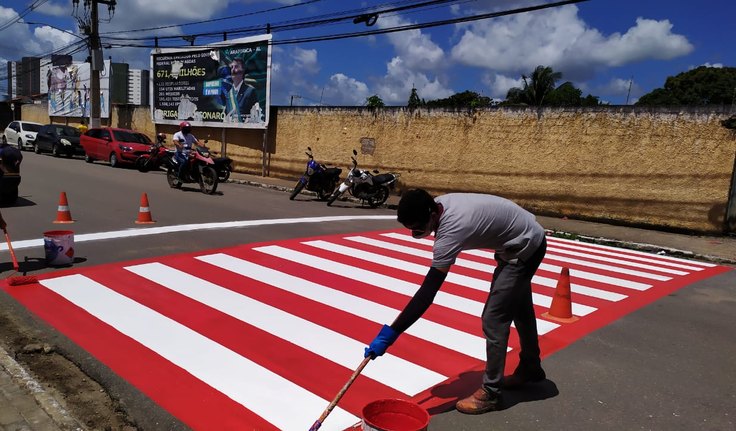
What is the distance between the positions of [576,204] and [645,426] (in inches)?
442

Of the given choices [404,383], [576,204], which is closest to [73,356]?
[404,383]

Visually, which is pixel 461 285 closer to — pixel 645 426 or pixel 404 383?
pixel 404 383

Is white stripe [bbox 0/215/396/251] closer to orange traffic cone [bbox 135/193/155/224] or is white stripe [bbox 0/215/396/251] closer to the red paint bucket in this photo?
orange traffic cone [bbox 135/193/155/224]

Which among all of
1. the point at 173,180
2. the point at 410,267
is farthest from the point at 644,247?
the point at 173,180

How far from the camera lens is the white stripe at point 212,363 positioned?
140 inches

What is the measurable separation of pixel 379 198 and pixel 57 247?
9.27 m

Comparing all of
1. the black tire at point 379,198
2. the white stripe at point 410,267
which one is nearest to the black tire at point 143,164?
the black tire at point 379,198

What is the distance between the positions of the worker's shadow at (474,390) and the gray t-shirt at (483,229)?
3.43ft

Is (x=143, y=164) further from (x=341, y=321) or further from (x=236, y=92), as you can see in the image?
(x=341, y=321)

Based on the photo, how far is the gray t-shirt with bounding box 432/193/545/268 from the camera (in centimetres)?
329

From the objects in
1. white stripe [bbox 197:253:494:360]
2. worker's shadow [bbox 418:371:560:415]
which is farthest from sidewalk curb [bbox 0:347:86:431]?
white stripe [bbox 197:253:494:360]

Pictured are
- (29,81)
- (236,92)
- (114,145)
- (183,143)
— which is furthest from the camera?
(29,81)

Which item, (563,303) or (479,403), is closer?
(479,403)

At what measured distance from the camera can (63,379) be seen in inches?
153
